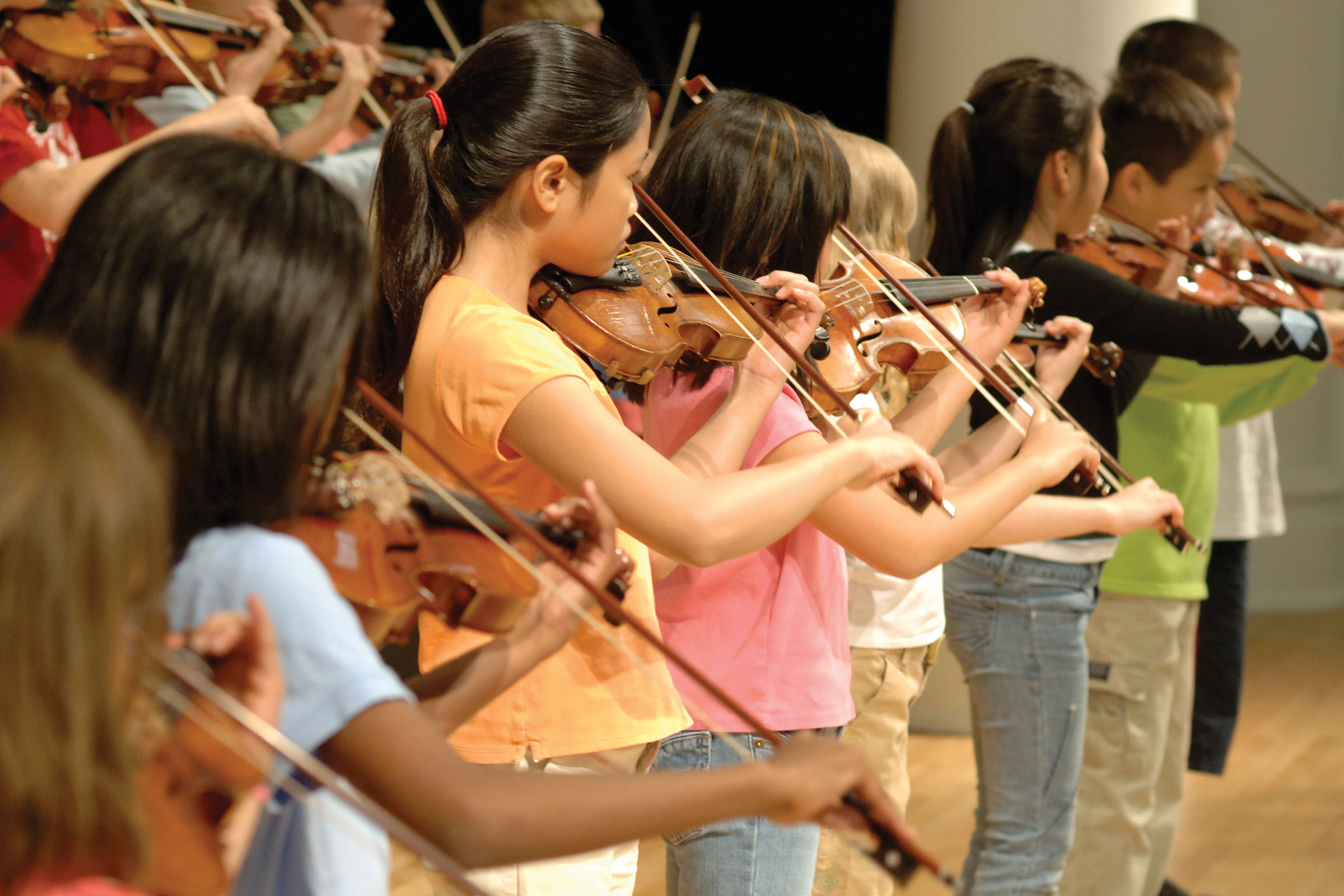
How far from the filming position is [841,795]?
88 centimetres

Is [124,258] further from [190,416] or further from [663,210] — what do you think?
[663,210]

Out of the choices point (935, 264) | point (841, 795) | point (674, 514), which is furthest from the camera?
point (935, 264)

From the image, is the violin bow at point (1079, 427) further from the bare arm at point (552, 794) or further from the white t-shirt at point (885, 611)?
the bare arm at point (552, 794)

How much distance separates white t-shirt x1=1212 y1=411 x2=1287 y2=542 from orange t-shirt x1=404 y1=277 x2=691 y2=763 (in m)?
1.97

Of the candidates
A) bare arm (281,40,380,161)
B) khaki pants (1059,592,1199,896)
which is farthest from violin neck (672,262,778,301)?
bare arm (281,40,380,161)

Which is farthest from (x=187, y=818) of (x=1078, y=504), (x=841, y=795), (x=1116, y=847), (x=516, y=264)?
(x=1116, y=847)

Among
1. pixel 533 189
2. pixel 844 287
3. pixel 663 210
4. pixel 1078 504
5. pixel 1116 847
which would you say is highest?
pixel 533 189

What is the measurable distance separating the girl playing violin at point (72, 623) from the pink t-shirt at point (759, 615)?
2.73 feet

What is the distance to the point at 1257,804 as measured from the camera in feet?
10.5

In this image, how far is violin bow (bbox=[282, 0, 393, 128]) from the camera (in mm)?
2859

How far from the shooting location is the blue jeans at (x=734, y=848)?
4.64 feet

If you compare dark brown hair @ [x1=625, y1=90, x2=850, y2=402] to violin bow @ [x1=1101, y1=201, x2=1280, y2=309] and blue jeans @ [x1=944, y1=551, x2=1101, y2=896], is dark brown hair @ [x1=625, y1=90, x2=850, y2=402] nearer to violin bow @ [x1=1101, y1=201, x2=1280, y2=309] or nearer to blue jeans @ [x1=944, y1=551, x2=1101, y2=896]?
blue jeans @ [x1=944, y1=551, x2=1101, y2=896]

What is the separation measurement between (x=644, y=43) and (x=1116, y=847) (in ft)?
10.4

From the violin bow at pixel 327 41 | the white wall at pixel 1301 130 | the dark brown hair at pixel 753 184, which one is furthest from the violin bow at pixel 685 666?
the white wall at pixel 1301 130
